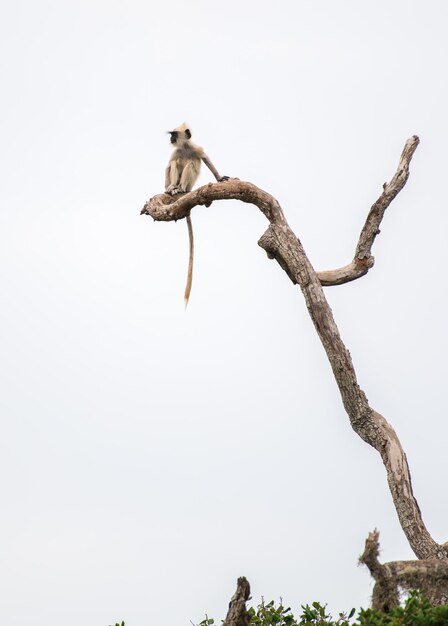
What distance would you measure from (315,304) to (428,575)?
115 inches

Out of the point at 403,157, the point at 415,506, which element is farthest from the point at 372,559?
the point at 403,157

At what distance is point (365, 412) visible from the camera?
9.98 metres

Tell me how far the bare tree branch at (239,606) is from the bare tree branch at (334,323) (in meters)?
2.24

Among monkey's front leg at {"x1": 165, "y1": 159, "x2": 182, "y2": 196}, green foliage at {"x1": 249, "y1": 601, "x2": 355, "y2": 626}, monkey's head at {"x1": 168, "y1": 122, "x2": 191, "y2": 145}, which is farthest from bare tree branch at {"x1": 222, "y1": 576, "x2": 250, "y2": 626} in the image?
monkey's head at {"x1": 168, "y1": 122, "x2": 191, "y2": 145}

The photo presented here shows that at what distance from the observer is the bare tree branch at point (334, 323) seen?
958 centimetres

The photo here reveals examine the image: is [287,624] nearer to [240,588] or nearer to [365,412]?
[240,588]

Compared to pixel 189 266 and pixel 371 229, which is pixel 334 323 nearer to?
pixel 371 229

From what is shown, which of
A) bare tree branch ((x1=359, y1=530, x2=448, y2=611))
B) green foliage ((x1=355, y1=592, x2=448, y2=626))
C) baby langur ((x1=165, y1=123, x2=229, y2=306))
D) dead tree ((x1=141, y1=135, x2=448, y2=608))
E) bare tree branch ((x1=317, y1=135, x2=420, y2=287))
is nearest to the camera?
green foliage ((x1=355, y1=592, x2=448, y2=626))

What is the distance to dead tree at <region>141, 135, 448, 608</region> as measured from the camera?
9.53 metres

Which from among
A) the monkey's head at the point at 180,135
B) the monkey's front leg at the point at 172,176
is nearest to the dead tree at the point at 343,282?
the monkey's front leg at the point at 172,176

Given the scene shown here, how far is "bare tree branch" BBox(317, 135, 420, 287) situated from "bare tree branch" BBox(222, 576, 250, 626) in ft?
12.8

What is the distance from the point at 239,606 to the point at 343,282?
13.6ft

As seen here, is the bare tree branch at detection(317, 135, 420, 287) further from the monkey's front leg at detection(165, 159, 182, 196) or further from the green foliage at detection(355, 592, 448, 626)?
the green foliage at detection(355, 592, 448, 626)

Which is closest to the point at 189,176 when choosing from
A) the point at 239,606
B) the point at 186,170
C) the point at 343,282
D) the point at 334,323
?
the point at 186,170
